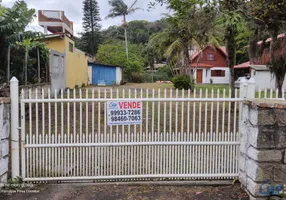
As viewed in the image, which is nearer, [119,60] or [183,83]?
[183,83]

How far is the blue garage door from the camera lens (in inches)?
996

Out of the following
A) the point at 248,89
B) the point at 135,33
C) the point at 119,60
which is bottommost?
the point at 248,89

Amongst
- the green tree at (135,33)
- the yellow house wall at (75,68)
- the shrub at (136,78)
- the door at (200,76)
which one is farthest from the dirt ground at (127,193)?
the green tree at (135,33)

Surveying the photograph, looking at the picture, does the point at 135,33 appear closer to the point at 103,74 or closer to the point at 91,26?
the point at 91,26

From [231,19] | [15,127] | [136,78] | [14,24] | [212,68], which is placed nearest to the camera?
[15,127]

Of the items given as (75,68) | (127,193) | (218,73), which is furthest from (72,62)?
(218,73)

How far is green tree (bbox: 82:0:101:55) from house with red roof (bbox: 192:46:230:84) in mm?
15496

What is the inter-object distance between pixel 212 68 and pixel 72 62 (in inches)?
821

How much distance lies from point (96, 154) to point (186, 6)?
11.0 ft

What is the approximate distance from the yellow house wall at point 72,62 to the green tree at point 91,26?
19.5 metres

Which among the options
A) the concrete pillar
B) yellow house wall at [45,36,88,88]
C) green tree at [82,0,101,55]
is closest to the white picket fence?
the concrete pillar

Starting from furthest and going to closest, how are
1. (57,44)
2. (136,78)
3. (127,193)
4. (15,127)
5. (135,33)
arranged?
1. (135,33)
2. (136,78)
3. (57,44)
4. (15,127)
5. (127,193)

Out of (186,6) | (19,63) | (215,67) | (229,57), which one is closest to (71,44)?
(19,63)

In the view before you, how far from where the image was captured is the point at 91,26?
4150 centimetres
